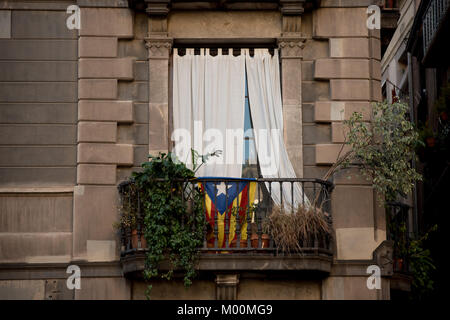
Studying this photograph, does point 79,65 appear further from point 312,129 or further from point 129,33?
point 312,129

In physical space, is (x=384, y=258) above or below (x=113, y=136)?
below

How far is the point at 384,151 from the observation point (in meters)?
18.1

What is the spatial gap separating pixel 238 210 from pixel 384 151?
2.62 m

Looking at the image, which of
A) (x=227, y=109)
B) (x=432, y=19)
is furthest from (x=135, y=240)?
(x=432, y=19)

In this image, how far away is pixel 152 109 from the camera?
736 inches

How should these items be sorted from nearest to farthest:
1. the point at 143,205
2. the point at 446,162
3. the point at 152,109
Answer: the point at 143,205, the point at 152,109, the point at 446,162

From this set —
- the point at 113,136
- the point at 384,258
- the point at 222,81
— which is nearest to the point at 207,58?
the point at 222,81

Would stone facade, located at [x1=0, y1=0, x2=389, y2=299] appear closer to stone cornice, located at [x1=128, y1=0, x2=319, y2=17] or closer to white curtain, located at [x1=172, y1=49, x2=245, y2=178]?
stone cornice, located at [x1=128, y1=0, x2=319, y2=17]

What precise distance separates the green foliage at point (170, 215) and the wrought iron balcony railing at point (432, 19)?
6.89 meters

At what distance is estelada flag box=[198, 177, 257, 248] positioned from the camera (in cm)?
1770

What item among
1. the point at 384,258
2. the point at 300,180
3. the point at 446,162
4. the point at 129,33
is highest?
the point at 129,33

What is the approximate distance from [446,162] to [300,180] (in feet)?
17.9

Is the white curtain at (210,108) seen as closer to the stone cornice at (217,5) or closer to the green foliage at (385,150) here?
the stone cornice at (217,5)

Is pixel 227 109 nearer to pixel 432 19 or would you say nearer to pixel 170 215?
pixel 170 215
